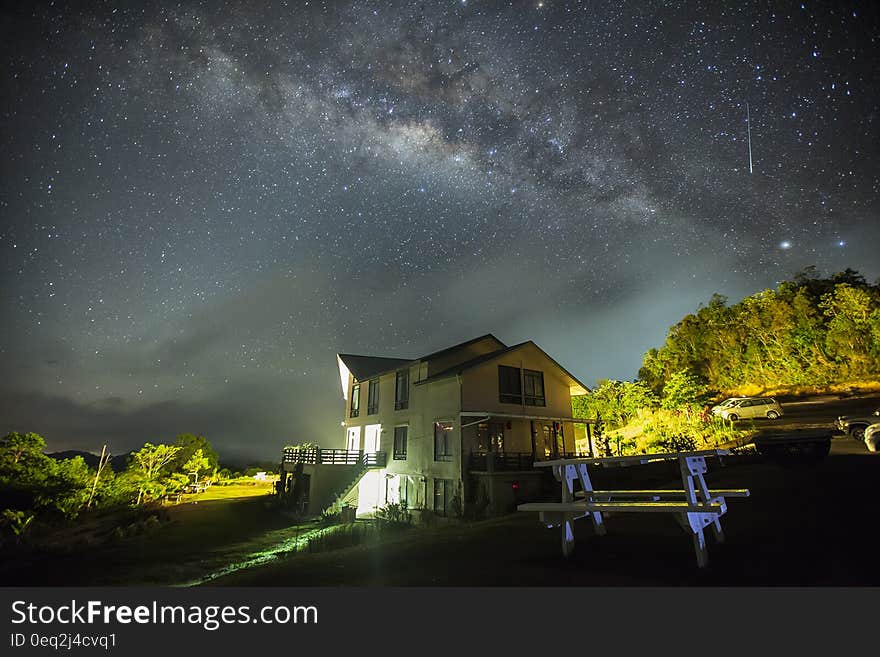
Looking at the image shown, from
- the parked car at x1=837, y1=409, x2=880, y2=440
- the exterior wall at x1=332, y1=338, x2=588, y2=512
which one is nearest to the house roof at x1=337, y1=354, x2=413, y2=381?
the exterior wall at x1=332, y1=338, x2=588, y2=512

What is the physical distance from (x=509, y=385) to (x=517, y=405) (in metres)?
1.22

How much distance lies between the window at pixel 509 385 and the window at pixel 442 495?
17.8ft

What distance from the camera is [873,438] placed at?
12320mm

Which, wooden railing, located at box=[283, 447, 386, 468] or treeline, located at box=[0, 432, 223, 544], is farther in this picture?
wooden railing, located at box=[283, 447, 386, 468]

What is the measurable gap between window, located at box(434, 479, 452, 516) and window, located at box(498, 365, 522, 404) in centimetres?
542

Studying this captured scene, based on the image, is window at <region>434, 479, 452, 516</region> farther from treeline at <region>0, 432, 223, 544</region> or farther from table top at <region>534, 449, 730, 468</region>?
treeline at <region>0, 432, 223, 544</region>

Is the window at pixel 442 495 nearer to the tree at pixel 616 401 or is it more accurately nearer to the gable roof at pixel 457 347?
the gable roof at pixel 457 347

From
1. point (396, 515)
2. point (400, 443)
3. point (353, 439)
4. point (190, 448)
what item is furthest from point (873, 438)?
point (190, 448)

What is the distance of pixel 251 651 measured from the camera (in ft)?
12.6

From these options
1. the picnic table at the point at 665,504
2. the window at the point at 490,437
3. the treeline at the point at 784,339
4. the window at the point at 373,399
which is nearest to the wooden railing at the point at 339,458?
the window at the point at 373,399

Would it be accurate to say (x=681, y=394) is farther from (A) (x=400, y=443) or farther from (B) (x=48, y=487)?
(B) (x=48, y=487)

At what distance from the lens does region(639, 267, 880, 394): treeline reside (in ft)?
111

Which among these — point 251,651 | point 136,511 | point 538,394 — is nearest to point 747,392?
point 538,394

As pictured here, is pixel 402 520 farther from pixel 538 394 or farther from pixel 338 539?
pixel 538 394
